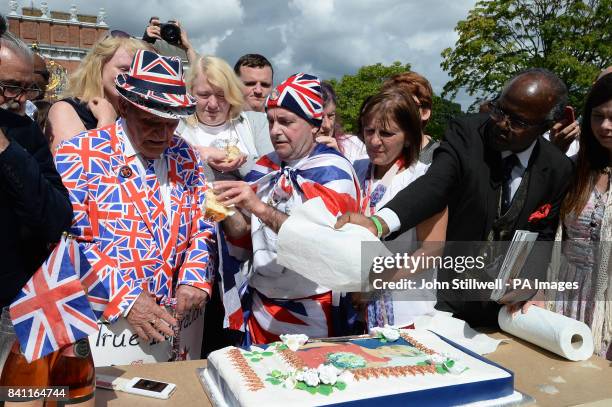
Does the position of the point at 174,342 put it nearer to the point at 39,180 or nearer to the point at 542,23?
the point at 39,180

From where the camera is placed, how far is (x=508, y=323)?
2.08m

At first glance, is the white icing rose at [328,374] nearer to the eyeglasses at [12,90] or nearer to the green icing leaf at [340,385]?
the green icing leaf at [340,385]

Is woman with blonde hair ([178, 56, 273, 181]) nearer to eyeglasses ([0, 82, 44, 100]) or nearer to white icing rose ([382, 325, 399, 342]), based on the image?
eyeglasses ([0, 82, 44, 100])

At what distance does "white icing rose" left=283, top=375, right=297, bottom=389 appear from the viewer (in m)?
1.38

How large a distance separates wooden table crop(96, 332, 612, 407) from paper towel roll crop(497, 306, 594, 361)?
40 millimetres

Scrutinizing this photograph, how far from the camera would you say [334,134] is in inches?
153

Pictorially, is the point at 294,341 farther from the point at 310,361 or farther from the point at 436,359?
the point at 436,359

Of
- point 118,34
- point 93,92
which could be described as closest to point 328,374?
point 93,92

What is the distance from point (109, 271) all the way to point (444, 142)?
1546 millimetres

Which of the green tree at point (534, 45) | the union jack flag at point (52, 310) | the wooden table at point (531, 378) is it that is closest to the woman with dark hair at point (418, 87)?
the wooden table at point (531, 378)

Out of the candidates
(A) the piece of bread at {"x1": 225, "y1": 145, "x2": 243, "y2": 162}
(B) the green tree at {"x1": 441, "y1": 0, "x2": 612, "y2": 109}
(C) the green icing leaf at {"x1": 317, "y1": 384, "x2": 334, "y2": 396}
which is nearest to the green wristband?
(C) the green icing leaf at {"x1": 317, "y1": 384, "x2": 334, "y2": 396}

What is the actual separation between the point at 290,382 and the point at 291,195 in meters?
1.04

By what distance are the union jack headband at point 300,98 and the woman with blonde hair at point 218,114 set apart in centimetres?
76

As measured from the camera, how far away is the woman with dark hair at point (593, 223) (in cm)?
221
